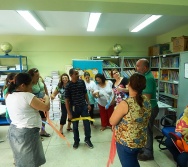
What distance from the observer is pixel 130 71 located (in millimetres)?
5285

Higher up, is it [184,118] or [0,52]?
[0,52]

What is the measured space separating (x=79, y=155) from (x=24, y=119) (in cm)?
150

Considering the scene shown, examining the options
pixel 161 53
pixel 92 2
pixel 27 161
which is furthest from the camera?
pixel 161 53

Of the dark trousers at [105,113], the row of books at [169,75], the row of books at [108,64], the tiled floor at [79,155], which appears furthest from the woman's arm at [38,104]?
the row of books at [108,64]

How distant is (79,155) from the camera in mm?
2809

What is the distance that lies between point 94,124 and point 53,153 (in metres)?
1.67

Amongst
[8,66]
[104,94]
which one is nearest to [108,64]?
[104,94]

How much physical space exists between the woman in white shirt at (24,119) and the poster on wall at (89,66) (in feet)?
9.99

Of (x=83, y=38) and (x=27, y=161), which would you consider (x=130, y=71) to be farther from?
(x=27, y=161)

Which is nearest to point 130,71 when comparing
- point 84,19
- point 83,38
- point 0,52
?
point 83,38

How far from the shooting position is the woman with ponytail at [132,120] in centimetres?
150

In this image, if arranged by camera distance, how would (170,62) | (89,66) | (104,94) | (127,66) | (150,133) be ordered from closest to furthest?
(150,133) → (104,94) → (170,62) → (89,66) → (127,66)

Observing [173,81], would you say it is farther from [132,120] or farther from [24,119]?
[24,119]

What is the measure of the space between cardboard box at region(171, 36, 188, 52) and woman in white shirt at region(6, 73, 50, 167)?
132 inches
